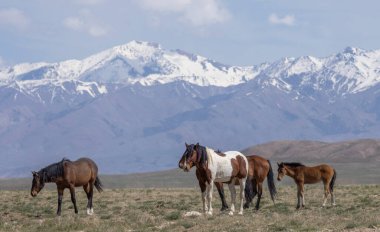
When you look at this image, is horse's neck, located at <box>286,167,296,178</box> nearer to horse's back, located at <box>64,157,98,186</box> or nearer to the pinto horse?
the pinto horse

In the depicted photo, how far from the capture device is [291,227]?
21.6 metres

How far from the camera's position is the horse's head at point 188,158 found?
2536 centimetres

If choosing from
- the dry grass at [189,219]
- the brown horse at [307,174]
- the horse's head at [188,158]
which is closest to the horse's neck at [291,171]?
the brown horse at [307,174]

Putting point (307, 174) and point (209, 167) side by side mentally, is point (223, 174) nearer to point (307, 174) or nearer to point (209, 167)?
point (209, 167)

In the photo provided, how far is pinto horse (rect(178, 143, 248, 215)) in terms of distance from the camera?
25.5 meters

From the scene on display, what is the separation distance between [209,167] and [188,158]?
0.89 meters

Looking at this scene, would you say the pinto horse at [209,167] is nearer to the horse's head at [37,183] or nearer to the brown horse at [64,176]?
the brown horse at [64,176]

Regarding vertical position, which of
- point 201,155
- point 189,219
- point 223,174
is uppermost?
point 201,155

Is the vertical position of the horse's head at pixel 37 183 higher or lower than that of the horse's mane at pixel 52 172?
lower

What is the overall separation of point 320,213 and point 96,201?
14445 millimetres

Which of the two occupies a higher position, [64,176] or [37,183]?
[64,176]

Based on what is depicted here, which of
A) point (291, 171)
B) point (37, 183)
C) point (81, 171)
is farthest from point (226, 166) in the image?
point (37, 183)

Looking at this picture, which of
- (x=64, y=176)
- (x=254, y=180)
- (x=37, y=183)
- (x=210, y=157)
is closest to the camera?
(x=210, y=157)

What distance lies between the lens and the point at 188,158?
2548cm
